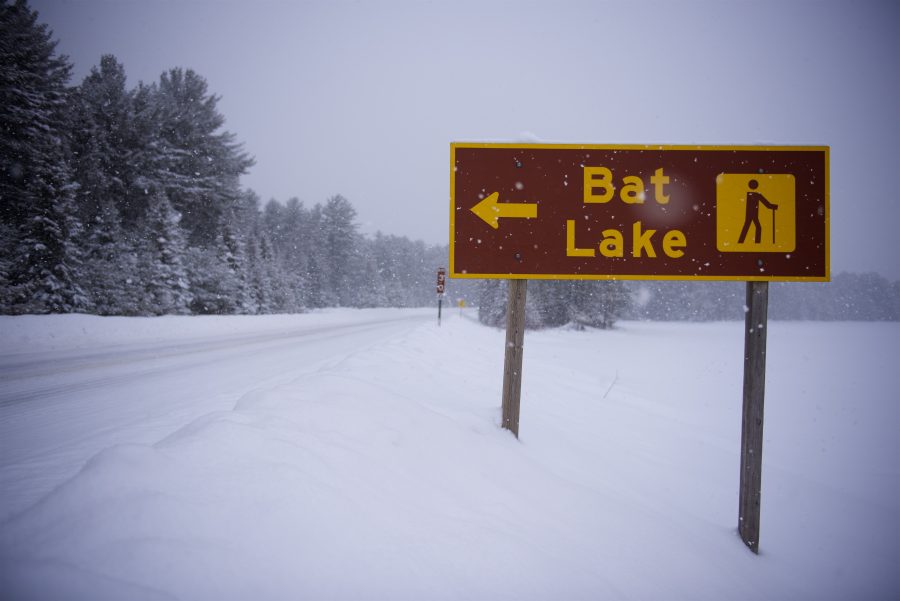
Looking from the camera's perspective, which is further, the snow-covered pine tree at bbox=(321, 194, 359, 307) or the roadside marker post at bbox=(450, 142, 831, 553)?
the snow-covered pine tree at bbox=(321, 194, 359, 307)

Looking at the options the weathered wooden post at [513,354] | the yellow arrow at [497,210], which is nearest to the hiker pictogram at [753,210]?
the yellow arrow at [497,210]

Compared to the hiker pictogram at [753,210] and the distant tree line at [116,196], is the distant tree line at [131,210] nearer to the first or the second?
the distant tree line at [116,196]

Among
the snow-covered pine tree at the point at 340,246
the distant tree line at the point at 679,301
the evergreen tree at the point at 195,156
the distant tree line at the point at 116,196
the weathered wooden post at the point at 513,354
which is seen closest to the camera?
the weathered wooden post at the point at 513,354

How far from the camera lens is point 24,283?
13.5 metres

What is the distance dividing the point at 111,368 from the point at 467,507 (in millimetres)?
7376

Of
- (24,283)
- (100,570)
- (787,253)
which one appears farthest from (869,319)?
(24,283)

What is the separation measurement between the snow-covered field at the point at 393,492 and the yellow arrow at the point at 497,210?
2136 millimetres

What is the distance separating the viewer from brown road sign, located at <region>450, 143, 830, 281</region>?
3445 millimetres

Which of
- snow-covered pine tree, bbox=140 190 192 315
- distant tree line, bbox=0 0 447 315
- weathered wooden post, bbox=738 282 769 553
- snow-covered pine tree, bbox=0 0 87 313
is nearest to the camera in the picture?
weathered wooden post, bbox=738 282 769 553

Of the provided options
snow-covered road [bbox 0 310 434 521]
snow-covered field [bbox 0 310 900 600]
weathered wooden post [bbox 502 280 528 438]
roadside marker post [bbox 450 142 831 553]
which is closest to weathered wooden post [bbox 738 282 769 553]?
roadside marker post [bbox 450 142 831 553]

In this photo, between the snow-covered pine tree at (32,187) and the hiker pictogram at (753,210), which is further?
the snow-covered pine tree at (32,187)

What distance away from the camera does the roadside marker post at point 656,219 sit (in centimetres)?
344

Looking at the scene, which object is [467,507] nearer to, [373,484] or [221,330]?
[373,484]

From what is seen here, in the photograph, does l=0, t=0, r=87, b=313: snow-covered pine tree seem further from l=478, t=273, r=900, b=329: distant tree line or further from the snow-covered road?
l=478, t=273, r=900, b=329: distant tree line
